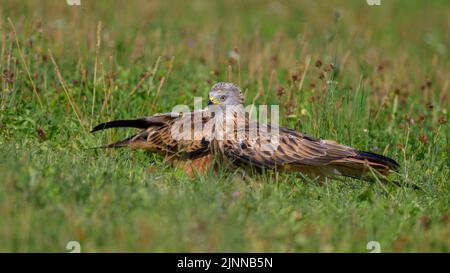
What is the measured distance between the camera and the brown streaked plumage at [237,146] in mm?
6852

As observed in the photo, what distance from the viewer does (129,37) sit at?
419 inches

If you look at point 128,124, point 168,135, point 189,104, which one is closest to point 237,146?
point 168,135

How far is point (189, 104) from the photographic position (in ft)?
28.0

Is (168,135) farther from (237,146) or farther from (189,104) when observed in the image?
(189,104)

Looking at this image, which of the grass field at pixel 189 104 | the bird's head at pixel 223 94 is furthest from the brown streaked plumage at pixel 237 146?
the grass field at pixel 189 104

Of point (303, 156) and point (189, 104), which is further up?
point (189, 104)

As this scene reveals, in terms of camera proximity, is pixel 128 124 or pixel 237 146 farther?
pixel 128 124

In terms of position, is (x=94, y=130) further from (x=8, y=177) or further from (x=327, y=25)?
(x=327, y=25)

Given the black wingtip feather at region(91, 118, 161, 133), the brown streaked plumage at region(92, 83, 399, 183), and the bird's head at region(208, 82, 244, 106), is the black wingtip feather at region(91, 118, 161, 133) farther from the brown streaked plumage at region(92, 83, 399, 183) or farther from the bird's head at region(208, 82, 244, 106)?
the bird's head at region(208, 82, 244, 106)

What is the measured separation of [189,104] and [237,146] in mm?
1704

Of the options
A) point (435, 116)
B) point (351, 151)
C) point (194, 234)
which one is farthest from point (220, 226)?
point (435, 116)

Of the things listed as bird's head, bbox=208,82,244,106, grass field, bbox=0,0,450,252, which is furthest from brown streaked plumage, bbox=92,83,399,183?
grass field, bbox=0,0,450,252

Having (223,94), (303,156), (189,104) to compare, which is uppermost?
(223,94)

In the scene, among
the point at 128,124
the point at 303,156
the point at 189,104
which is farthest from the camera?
the point at 189,104
